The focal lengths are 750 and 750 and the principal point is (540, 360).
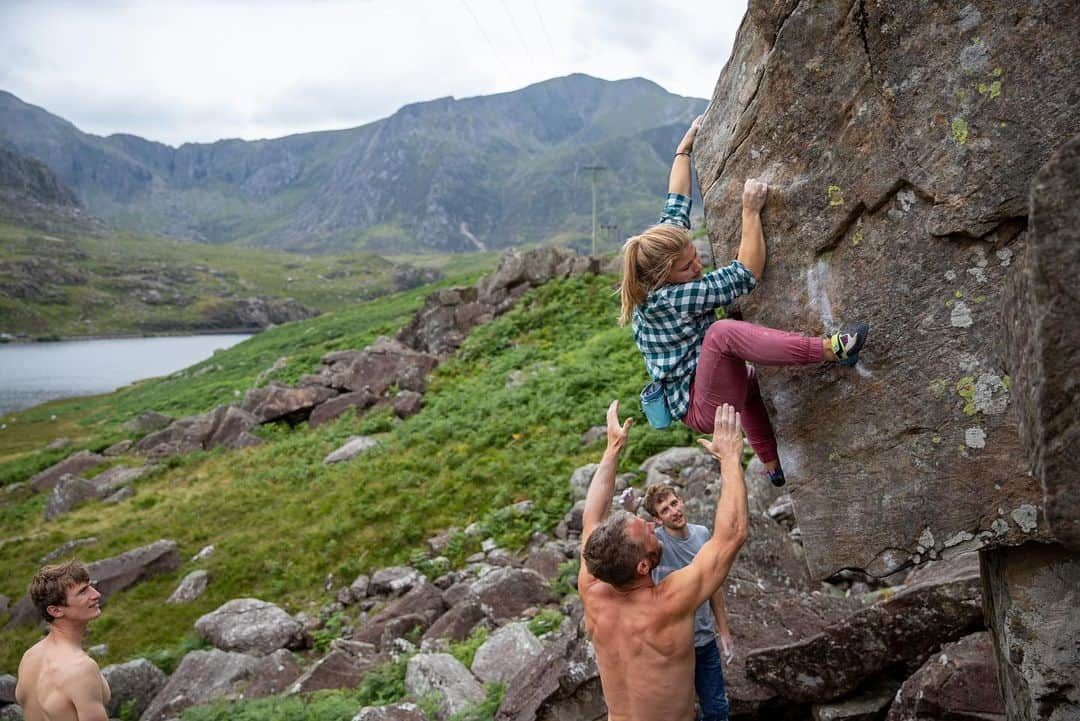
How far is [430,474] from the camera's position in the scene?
19.7 metres

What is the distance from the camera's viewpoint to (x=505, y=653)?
408 inches

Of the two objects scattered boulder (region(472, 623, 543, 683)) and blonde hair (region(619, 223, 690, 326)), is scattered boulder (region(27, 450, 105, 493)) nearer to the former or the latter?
scattered boulder (region(472, 623, 543, 683))

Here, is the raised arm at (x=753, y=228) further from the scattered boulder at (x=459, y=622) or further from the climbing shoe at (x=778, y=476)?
the scattered boulder at (x=459, y=622)

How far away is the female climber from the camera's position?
18.3ft

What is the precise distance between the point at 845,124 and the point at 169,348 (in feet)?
448

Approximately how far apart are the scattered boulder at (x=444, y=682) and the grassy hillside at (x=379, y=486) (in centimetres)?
484

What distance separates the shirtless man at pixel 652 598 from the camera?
17.4 feet

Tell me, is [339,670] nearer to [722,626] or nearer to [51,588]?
[51,588]

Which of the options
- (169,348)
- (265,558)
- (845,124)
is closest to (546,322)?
(265,558)

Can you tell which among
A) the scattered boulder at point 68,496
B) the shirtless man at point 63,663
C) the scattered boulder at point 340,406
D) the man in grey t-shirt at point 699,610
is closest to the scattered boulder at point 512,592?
the man in grey t-shirt at point 699,610

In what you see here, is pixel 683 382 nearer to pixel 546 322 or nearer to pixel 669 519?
pixel 669 519

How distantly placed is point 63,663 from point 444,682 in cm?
463

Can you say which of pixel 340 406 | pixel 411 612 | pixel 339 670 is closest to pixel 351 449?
pixel 340 406

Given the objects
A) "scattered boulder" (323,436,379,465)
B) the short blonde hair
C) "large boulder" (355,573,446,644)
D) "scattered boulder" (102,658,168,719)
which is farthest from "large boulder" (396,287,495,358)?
the short blonde hair
